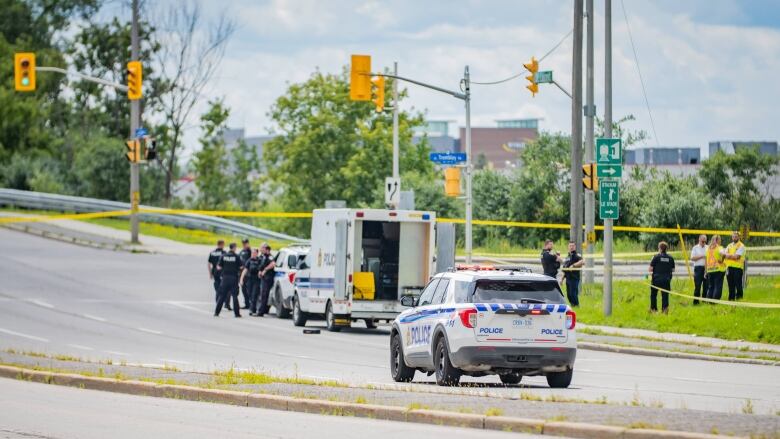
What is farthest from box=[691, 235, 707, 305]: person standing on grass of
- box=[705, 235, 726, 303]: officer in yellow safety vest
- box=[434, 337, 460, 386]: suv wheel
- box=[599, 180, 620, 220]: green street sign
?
box=[434, 337, 460, 386]: suv wheel

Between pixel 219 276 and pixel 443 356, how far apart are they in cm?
1914

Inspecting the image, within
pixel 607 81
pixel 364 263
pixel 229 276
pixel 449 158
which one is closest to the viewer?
pixel 364 263

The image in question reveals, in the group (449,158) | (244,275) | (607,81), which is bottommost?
(244,275)

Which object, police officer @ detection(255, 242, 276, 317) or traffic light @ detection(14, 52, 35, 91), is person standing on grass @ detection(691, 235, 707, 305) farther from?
traffic light @ detection(14, 52, 35, 91)

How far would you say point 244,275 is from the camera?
129 feet

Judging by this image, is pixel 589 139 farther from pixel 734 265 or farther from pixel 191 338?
pixel 191 338

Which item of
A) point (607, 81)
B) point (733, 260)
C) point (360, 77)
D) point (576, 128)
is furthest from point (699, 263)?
point (360, 77)

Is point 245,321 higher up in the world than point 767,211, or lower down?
lower down

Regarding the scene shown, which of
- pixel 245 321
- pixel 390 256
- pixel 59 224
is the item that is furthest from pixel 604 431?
pixel 59 224

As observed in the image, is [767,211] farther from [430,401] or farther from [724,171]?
[430,401]

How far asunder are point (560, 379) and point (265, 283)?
1900 cm

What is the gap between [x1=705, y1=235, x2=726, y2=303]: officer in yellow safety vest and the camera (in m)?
Result: 31.6

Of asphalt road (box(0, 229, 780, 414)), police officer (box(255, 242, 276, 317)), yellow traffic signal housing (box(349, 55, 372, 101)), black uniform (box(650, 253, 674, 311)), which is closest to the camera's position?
asphalt road (box(0, 229, 780, 414))

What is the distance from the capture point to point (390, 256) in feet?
112
